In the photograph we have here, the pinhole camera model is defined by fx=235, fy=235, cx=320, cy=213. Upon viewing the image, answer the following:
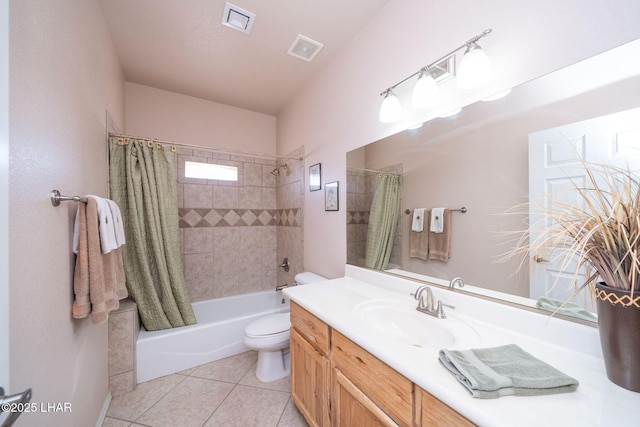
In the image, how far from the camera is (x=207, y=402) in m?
1.61

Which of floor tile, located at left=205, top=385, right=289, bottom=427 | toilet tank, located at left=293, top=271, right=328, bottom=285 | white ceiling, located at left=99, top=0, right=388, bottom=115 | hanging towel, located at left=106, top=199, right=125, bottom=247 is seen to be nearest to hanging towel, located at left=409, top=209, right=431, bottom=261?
toilet tank, located at left=293, top=271, right=328, bottom=285

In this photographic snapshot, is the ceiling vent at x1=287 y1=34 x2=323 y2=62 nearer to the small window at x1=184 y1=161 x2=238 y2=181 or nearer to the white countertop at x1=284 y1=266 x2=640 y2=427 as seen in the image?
the small window at x1=184 y1=161 x2=238 y2=181

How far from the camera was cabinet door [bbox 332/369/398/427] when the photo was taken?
834 mm

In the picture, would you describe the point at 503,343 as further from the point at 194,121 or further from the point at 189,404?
the point at 194,121

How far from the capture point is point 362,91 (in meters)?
1.71

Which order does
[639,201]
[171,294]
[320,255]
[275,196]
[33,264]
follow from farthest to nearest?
[275,196], [320,255], [171,294], [33,264], [639,201]

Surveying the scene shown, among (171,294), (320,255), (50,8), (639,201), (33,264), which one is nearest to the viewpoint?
(639,201)

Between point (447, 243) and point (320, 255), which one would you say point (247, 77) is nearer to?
point (320, 255)

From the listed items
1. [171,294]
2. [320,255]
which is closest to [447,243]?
[320,255]

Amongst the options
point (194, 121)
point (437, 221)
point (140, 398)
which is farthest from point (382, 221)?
point (194, 121)

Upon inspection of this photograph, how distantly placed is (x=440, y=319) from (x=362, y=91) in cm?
153

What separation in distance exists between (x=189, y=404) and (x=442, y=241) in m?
1.95

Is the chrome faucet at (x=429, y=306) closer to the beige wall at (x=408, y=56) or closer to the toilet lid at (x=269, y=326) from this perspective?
the beige wall at (x=408, y=56)

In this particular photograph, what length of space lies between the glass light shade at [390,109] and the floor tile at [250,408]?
77.9 inches
